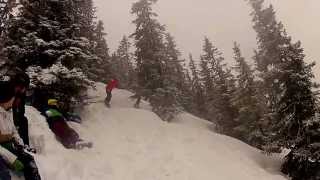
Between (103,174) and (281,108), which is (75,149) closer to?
(103,174)

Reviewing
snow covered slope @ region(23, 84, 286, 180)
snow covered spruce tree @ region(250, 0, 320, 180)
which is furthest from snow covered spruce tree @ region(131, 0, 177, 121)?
snow covered spruce tree @ region(250, 0, 320, 180)

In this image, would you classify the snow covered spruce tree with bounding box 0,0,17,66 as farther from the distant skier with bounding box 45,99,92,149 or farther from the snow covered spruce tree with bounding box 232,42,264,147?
the snow covered spruce tree with bounding box 232,42,264,147

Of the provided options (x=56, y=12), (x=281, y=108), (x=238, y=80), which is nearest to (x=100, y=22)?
(x=238, y=80)

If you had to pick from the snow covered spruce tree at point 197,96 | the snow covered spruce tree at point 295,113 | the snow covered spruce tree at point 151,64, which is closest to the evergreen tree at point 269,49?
the snow covered spruce tree at point 295,113

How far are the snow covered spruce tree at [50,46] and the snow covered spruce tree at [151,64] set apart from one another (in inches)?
685

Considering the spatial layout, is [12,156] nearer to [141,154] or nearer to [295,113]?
[141,154]

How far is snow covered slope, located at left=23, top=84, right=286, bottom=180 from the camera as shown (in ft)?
41.2

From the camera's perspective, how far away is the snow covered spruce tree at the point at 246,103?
36156mm

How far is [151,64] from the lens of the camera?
1524 inches

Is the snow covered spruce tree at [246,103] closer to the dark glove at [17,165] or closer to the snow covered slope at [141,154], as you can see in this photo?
the snow covered slope at [141,154]

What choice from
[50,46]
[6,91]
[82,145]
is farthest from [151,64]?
[6,91]

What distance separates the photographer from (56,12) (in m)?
21.1

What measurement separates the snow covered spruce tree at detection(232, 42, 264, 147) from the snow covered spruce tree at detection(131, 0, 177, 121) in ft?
20.2

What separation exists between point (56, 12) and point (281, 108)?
12.7m
